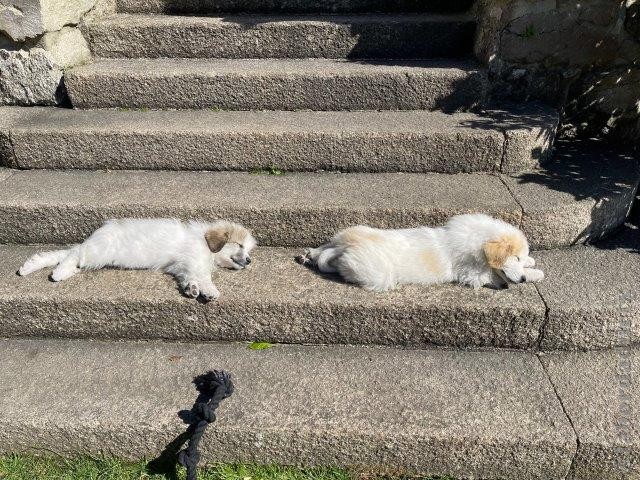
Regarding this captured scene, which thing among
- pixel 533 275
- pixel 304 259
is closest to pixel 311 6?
pixel 304 259

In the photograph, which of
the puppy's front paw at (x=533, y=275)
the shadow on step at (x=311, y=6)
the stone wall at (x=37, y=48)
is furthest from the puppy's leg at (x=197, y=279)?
A: the shadow on step at (x=311, y=6)

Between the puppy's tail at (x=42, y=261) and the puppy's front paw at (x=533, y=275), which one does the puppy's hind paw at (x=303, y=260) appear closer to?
the puppy's front paw at (x=533, y=275)

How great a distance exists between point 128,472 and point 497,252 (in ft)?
7.79

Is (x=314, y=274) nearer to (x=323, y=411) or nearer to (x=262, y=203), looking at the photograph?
(x=262, y=203)

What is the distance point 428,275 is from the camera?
306 cm

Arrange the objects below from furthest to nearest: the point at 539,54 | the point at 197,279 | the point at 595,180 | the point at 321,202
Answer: the point at 539,54
the point at 595,180
the point at 321,202
the point at 197,279

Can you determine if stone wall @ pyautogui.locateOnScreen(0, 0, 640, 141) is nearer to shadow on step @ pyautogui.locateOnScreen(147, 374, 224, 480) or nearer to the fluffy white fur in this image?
A: the fluffy white fur

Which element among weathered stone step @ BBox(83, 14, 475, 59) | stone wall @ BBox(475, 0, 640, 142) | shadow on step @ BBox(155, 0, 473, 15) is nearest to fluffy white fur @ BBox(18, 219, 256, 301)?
weathered stone step @ BBox(83, 14, 475, 59)

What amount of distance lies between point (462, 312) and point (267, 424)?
4.17 feet

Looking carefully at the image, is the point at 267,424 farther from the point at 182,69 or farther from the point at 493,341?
the point at 182,69

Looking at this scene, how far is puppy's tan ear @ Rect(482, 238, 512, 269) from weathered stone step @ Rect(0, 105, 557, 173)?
1.02m

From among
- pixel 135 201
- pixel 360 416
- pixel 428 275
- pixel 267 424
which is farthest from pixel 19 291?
pixel 428 275

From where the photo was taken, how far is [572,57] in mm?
4055

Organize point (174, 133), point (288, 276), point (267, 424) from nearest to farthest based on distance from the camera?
point (267, 424) → point (288, 276) → point (174, 133)
